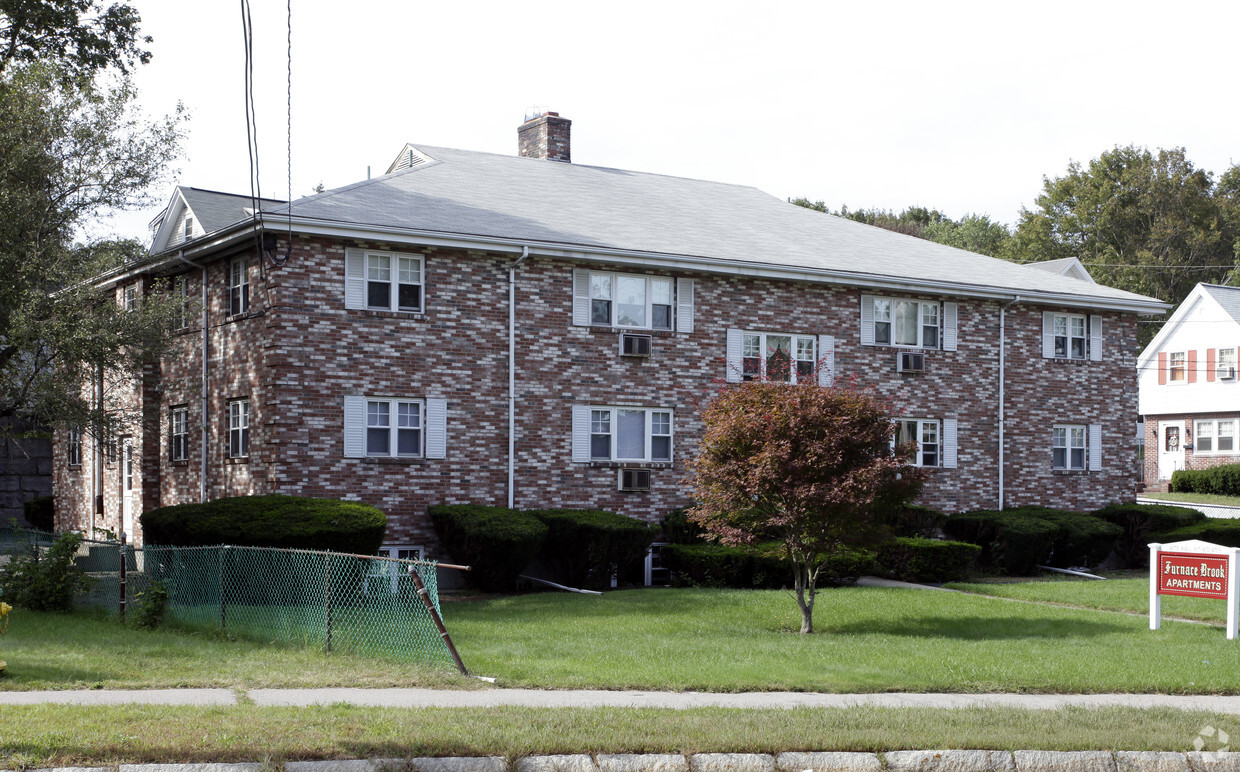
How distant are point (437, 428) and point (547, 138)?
11.1 meters

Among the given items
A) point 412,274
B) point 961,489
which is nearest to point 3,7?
point 412,274

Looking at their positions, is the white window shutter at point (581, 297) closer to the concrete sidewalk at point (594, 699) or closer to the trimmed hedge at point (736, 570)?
the trimmed hedge at point (736, 570)

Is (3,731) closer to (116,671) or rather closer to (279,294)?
(116,671)

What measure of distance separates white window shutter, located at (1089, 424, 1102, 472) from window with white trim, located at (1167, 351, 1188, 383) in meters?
23.8

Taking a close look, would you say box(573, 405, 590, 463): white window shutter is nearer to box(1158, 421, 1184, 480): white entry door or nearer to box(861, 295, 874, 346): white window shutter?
box(861, 295, 874, 346): white window shutter

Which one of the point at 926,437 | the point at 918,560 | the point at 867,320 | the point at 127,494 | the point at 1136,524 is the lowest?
the point at 918,560

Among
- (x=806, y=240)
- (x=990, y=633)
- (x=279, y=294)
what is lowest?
Answer: (x=990, y=633)

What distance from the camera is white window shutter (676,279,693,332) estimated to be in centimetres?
2456

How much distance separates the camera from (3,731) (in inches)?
309

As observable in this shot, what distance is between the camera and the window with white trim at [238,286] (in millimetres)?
22703

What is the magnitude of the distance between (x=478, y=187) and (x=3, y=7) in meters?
10.4

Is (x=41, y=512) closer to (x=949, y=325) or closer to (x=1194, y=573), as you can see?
(x=949, y=325)

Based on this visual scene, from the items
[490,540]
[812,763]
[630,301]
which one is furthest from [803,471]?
[630,301]

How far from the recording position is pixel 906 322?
89.7ft
